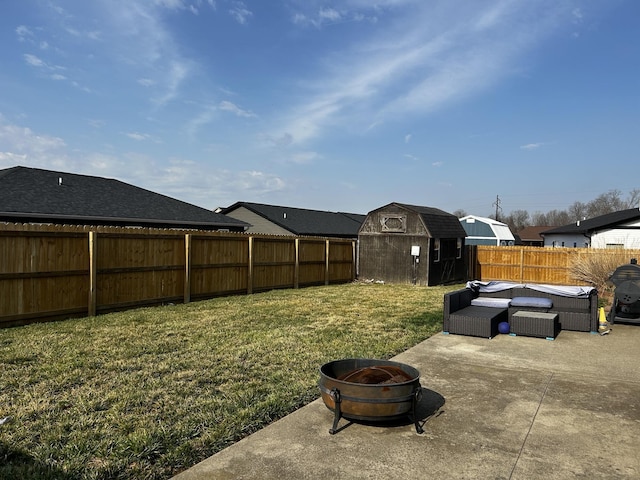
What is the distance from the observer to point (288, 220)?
33.7 metres

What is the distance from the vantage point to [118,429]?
3848mm

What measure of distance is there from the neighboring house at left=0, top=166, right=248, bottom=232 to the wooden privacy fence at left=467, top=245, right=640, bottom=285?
40.4 feet

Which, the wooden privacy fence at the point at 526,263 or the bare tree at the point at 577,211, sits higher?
the bare tree at the point at 577,211

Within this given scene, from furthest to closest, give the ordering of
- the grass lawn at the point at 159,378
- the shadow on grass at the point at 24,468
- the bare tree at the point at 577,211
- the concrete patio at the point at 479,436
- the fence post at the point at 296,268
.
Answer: the bare tree at the point at 577,211 → the fence post at the point at 296,268 → the grass lawn at the point at 159,378 → the concrete patio at the point at 479,436 → the shadow on grass at the point at 24,468

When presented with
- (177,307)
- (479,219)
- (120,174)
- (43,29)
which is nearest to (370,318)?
(177,307)

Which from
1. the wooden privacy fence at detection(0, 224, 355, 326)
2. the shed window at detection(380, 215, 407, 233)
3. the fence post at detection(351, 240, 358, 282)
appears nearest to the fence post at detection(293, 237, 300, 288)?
the wooden privacy fence at detection(0, 224, 355, 326)

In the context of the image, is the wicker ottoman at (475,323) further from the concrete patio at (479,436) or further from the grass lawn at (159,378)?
the concrete patio at (479,436)

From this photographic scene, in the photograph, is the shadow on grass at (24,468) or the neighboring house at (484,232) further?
the neighboring house at (484,232)

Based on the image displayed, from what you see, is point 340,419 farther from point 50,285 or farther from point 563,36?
point 563,36

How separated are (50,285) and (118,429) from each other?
22.5ft

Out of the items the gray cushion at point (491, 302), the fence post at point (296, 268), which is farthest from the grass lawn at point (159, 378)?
the fence post at point (296, 268)

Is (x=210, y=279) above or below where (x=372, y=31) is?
below

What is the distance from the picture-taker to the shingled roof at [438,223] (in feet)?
63.2

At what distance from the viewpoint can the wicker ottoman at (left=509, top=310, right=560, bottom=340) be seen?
7.92m
